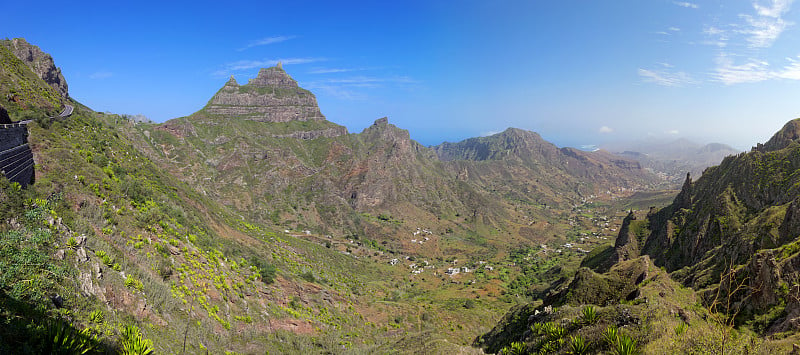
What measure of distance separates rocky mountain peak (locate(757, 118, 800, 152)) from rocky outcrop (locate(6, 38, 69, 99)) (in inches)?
6719

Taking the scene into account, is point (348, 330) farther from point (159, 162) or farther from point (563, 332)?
point (159, 162)

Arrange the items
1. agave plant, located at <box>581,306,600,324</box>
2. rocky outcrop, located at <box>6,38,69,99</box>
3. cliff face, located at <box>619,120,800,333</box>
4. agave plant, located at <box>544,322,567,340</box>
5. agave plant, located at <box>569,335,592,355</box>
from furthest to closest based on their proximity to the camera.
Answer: rocky outcrop, located at <box>6,38,69,99</box>
cliff face, located at <box>619,120,800,333</box>
agave plant, located at <box>581,306,600,324</box>
agave plant, located at <box>544,322,567,340</box>
agave plant, located at <box>569,335,592,355</box>

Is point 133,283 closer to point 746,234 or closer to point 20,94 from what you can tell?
point 20,94

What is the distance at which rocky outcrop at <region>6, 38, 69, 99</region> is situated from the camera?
73350mm

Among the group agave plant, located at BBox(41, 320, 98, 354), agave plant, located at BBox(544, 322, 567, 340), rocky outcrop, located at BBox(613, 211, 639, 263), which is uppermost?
agave plant, located at BBox(41, 320, 98, 354)

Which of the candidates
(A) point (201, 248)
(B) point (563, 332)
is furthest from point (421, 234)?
(B) point (563, 332)

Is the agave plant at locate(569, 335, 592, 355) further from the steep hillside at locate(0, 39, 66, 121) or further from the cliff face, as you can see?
the steep hillside at locate(0, 39, 66, 121)

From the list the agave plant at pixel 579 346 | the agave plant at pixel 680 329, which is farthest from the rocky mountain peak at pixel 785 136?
the agave plant at pixel 579 346

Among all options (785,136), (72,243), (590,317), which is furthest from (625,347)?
(785,136)

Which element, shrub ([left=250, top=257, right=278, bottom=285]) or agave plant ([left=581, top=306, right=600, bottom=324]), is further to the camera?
shrub ([left=250, top=257, right=278, bottom=285])

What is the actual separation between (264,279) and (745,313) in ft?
150

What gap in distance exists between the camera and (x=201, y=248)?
3331cm

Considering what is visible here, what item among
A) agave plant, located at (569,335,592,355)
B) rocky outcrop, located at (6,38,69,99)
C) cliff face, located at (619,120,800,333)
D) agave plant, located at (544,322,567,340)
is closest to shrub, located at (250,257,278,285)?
agave plant, located at (544,322,567,340)

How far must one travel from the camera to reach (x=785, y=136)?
78000 mm
